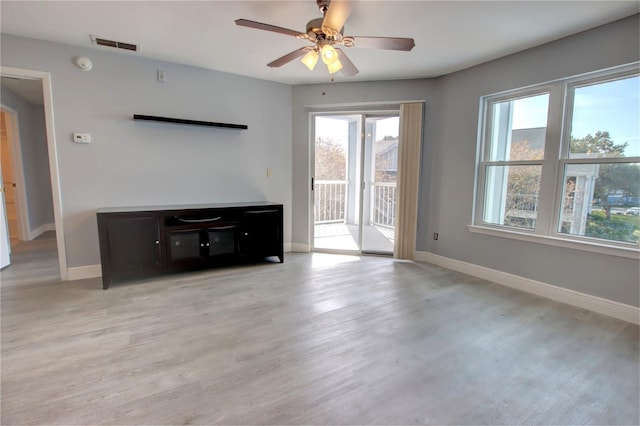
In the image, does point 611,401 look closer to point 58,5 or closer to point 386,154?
point 386,154

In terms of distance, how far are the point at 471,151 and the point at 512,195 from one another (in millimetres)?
682

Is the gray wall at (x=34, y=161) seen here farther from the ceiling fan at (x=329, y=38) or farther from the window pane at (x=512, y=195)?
the window pane at (x=512, y=195)

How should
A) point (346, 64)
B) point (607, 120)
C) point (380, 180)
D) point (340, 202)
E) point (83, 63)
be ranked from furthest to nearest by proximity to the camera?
point (340, 202), point (380, 180), point (83, 63), point (607, 120), point (346, 64)

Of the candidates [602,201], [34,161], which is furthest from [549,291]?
[34,161]

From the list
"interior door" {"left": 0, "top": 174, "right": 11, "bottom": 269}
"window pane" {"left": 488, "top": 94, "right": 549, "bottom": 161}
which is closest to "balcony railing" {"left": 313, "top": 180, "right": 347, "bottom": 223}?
"window pane" {"left": 488, "top": 94, "right": 549, "bottom": 161}

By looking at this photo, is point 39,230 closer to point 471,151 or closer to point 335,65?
point 335,65

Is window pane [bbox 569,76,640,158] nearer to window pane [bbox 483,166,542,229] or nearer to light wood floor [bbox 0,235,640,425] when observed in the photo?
window pane [bbox 483,166,542,229]

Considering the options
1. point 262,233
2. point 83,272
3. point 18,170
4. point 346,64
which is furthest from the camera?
point 18,170

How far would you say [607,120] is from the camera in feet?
8.41

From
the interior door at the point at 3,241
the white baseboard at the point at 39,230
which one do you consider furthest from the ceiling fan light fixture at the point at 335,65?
the white baseboard at the point at 39,230

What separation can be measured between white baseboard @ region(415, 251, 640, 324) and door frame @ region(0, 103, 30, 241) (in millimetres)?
6582

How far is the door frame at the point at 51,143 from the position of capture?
2840mm

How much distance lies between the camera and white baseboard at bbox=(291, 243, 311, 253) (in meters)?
4.48

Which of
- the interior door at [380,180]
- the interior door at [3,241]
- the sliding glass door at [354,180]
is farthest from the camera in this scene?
the interior door at [380,180]
